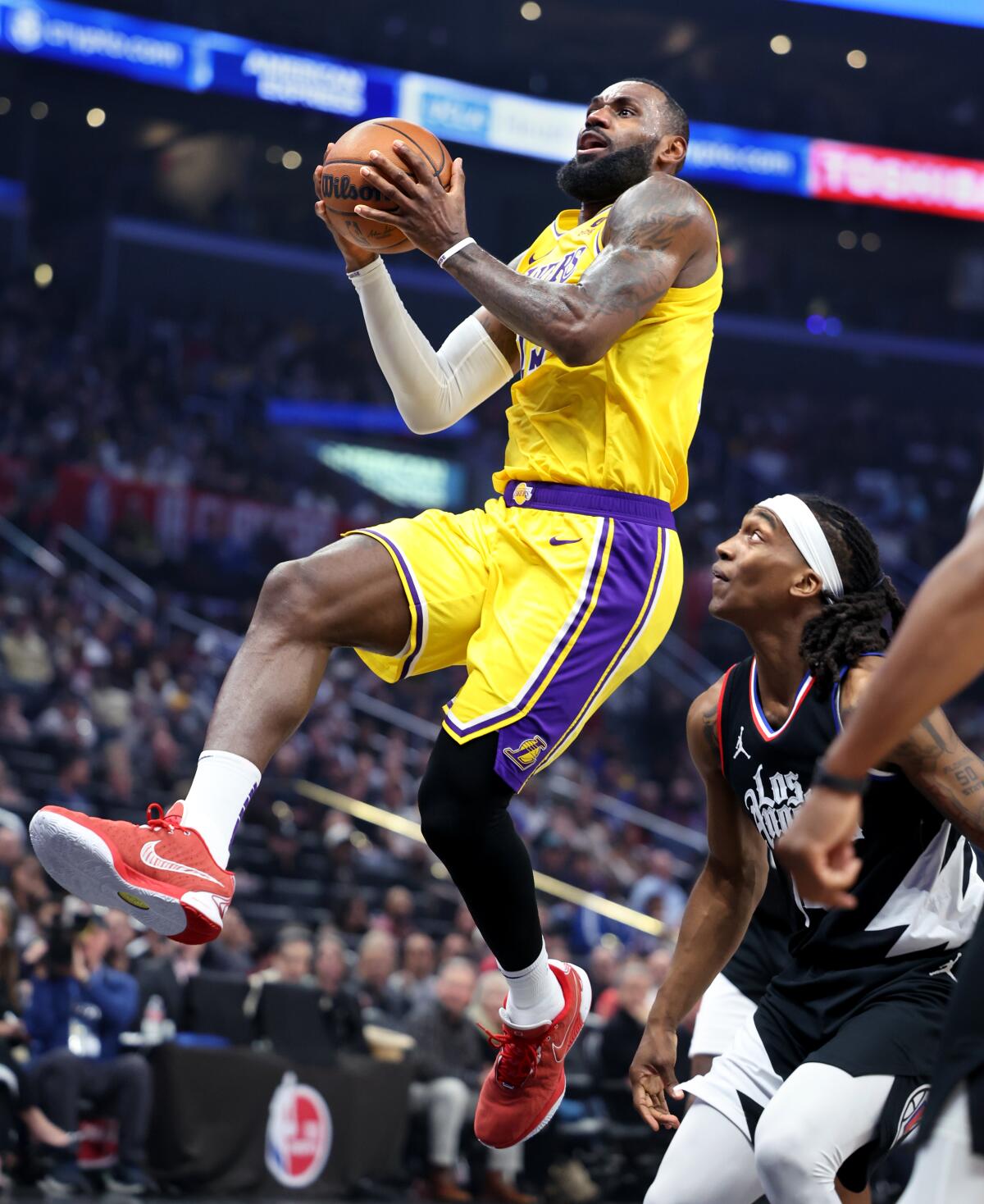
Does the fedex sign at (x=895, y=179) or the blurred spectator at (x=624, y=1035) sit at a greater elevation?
the fedex sign at (x=895, y=179)

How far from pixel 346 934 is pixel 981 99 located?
851 inches

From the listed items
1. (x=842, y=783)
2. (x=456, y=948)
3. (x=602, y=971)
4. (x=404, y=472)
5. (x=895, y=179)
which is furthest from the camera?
(x=895, y=179)

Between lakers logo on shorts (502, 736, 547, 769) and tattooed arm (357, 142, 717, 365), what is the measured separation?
3.02ft

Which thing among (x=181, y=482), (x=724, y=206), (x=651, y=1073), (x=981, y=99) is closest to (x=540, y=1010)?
(x=651, y=1073)

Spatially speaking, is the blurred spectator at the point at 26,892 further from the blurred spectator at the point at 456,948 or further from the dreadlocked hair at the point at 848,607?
the dreadlocked hair at the point at 848,607

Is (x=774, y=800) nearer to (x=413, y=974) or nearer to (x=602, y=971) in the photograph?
(x=413, y=974)

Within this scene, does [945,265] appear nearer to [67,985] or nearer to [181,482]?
[181,482]

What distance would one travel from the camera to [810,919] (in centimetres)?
394

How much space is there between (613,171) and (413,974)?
733 cm

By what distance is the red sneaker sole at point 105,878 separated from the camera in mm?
3330

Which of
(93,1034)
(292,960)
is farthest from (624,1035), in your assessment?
(93,1034)

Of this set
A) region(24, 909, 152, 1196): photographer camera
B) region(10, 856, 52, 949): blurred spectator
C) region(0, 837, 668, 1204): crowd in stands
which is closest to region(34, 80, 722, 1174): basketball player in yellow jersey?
region(0, 837, 668, 1204): crowd in stands

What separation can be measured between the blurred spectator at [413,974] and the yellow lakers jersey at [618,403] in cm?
679

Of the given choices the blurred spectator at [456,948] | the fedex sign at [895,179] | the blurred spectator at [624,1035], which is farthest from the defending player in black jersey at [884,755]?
the fedex sign at [895,179]
